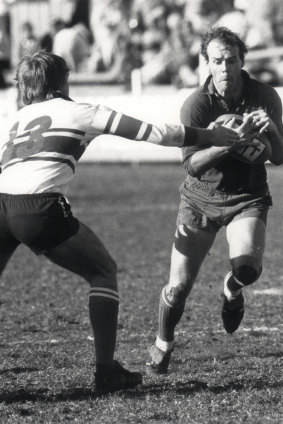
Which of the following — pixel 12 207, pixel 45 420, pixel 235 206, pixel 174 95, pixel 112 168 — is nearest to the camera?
pixel 45 420

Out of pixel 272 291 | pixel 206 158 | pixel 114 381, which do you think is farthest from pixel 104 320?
pixel 272 291

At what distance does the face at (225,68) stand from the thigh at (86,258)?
1.26 m

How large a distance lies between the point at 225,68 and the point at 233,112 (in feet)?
0.91

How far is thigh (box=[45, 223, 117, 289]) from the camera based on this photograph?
5.19 meters

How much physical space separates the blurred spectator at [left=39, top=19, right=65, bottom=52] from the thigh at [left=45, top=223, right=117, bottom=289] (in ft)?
42.6

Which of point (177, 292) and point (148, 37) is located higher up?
point (177, 292)

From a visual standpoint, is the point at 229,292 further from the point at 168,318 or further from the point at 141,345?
the point at 141,345

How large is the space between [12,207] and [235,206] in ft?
4.77

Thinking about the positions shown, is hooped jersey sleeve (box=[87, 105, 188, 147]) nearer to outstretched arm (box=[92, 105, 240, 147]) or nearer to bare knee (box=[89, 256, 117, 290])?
outstretched arm (box=[92, 105, 240, 147])

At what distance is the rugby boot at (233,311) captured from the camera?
627 cm

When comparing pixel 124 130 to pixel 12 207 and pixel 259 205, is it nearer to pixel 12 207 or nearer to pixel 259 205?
pixel 12 207

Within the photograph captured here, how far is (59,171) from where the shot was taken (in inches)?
204

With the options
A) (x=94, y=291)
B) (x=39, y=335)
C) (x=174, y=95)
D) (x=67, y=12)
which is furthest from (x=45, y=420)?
(x=67, y=12)

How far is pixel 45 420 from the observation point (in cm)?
473
